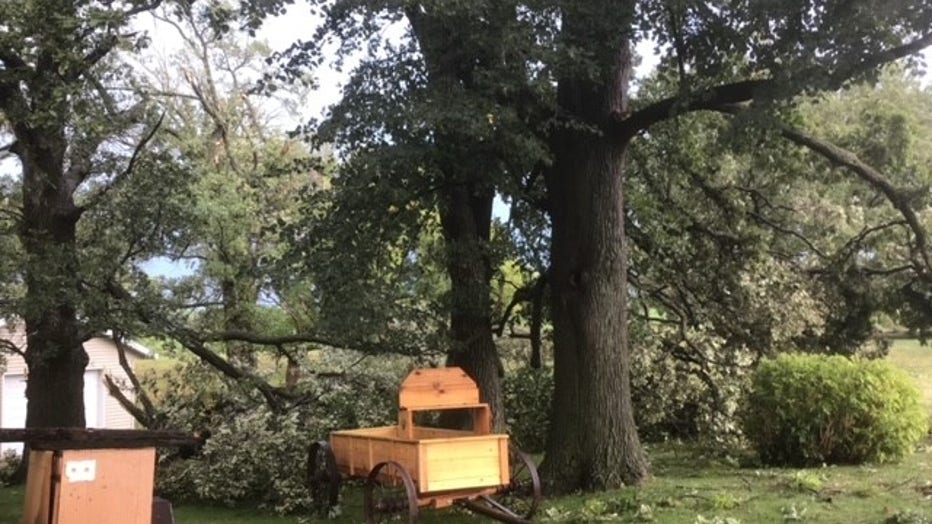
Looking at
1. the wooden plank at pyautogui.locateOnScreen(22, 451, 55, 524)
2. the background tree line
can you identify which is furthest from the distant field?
the wooden plank at pyautogui.locateOnScreen(22, 451, 55, 524)

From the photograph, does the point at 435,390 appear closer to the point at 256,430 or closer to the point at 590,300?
the point at 590,300

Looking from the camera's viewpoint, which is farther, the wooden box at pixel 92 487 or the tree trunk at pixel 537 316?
the tree trunk at pixel 537 316

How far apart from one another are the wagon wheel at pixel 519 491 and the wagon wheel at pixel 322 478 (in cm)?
182

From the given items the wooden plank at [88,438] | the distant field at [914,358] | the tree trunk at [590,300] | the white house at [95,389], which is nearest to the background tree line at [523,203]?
the tree trunk at [590,300]

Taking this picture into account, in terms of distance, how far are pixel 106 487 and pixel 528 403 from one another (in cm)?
1098

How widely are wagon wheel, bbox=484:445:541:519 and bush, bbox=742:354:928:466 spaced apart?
3.34 metres

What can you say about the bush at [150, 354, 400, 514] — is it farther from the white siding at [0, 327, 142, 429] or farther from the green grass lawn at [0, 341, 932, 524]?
the white siding at [0, 327, 142, 429]

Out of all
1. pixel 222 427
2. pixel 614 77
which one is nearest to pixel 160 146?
pixel 222 427

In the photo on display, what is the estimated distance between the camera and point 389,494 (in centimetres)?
936

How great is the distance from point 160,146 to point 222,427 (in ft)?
13.6

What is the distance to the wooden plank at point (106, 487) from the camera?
4.98 meters

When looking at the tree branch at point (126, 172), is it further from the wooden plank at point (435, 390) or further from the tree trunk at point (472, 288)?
the wooden plank at point (435, 390)

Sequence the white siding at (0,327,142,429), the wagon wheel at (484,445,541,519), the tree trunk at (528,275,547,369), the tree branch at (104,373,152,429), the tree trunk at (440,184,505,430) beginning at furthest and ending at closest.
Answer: the white siding at (0,327,142,429) < the tree branch at (104,373,152,429) < the tree trunk at (528,275,547,369) < the tree trunk at (440,184,505,430) < the wagon wheel at (484,445,541,519)

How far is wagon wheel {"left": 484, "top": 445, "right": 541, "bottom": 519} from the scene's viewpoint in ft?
29.5
